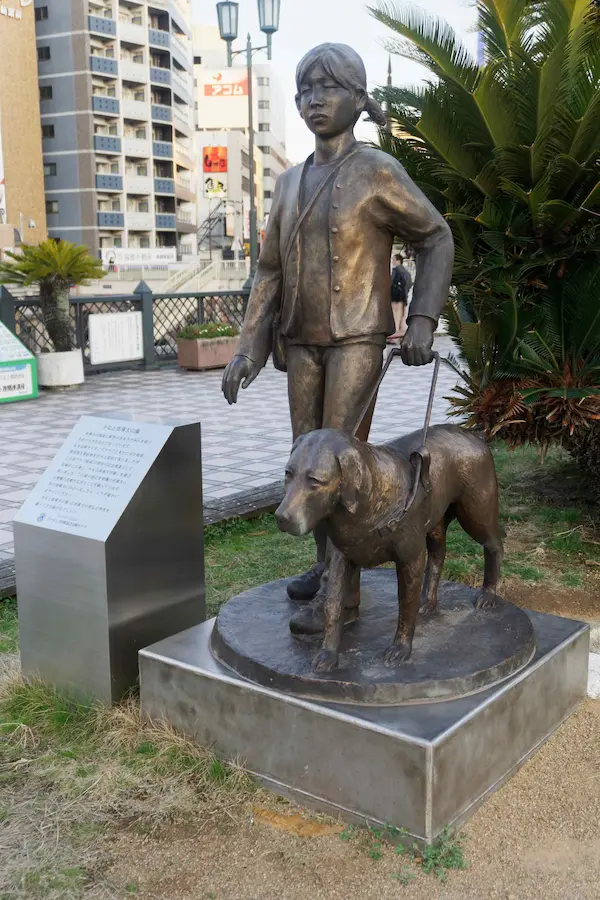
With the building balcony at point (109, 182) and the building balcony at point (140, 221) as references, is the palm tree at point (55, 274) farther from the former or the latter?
the building balcony at point (140, 221)

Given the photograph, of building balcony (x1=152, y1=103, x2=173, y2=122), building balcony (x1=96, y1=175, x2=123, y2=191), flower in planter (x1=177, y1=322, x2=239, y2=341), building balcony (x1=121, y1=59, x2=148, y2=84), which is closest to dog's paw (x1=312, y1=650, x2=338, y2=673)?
flower in planter (x1=177, y1=322, x2=239, y2=341)

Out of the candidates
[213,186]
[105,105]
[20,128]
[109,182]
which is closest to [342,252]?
[20,128]

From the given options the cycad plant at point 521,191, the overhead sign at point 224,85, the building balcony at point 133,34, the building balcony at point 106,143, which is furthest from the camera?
the overhead sign at point 224,85

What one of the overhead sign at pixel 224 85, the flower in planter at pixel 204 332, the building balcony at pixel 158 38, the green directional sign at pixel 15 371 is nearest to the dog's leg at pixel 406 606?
the green directional sign at pixel 15 371

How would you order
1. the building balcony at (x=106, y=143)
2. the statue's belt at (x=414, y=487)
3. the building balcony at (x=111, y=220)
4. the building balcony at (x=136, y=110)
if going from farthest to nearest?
the building balcony at (x=136, y=110) → the building balcony at (x=111, y=220) → the building balcony at (x=106, y=143) → the statue's belt at (x=414, y=487)

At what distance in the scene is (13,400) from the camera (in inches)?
487

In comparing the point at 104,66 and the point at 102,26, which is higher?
the point at 102,26

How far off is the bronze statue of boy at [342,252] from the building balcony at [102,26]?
173 ft

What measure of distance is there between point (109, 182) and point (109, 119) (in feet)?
12.4

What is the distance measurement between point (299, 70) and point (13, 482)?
17.1ft

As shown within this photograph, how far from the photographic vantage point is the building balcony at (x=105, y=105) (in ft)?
165

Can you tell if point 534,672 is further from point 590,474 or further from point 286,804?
point 590,474

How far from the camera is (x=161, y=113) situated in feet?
179

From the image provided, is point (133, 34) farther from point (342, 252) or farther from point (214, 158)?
point (342, 252)
